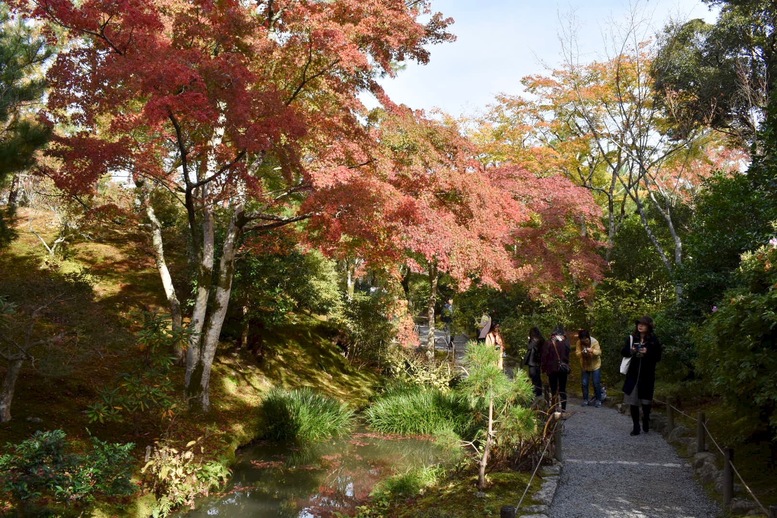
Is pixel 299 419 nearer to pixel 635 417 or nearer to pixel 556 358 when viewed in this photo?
pixel 556 358

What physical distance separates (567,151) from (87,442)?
55.4 feet

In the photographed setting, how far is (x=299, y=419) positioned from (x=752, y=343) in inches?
262

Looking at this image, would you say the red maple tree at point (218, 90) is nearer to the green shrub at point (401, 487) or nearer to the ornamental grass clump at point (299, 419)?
the ornamental grass clump at point (299, 419)

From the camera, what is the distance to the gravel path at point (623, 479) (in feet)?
16.5

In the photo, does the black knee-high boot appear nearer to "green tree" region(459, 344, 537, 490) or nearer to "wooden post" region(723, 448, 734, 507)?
"green tree" region(459, 344, 537, 490)

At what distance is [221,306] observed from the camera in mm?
8844

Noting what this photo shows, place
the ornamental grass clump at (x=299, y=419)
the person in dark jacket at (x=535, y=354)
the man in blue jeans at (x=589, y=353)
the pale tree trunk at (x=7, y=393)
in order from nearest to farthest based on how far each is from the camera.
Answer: the pale tree trunk at (x=7, y=393) < the ornamental grass clump at (x=299, y=419) < the person in dark jacket at (x=535, y=354) < the man in blue jeans at (x=589, y=353)

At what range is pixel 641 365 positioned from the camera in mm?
7516

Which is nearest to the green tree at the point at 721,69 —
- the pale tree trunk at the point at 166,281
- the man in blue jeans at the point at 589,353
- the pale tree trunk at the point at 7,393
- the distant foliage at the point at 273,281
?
the man in blue jeans at the point at 589,353

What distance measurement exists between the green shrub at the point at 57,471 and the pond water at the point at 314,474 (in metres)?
1.25

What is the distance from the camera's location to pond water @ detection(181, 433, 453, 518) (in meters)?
6.55

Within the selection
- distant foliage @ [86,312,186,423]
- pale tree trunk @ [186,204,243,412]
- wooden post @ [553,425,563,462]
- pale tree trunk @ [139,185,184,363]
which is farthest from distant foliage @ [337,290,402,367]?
wooden post @ [553,425,563,462]

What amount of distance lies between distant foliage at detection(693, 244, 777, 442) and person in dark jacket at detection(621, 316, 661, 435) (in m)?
2.11

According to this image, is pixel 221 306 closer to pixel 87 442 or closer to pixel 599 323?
pixel 87 442
